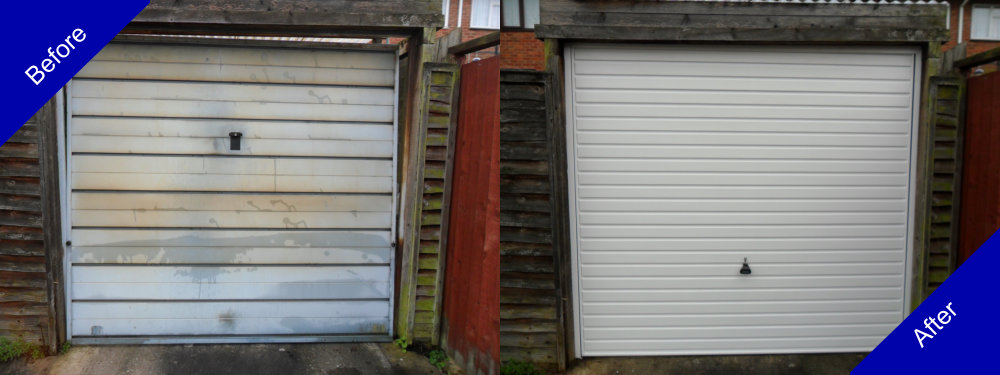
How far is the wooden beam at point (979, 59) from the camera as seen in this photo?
4099 millimetres

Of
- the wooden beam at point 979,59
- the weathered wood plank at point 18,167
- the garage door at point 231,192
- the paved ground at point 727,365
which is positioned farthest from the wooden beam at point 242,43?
the wooden beam at point 979,59

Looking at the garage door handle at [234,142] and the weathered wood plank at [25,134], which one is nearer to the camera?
the weathered wood plank at [25,134]

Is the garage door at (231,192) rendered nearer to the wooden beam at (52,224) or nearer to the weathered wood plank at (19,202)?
the wooden beam at (52,224)

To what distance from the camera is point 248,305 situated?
463 centimetres

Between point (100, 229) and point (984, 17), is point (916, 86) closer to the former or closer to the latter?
point (100, 229)

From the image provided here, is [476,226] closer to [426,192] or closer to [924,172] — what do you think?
[426,192]

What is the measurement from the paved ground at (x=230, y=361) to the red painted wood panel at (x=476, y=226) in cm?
46

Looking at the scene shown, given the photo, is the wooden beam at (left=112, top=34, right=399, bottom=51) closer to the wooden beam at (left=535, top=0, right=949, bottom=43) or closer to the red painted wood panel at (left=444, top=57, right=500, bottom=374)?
the red painted wood panel at (left=444, top=57, right=500, bottom=374)

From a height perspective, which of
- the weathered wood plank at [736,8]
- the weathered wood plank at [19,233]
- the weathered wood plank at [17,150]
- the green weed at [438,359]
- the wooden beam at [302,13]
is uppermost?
the weathered wood plank at [736,8]

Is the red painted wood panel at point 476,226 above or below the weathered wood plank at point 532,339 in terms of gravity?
above

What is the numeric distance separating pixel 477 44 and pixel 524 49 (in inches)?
12.1

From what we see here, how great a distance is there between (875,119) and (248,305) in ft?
14.4

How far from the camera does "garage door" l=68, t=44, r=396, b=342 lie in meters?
4.40

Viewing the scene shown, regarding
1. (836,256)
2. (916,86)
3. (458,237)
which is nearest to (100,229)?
(458,237)
